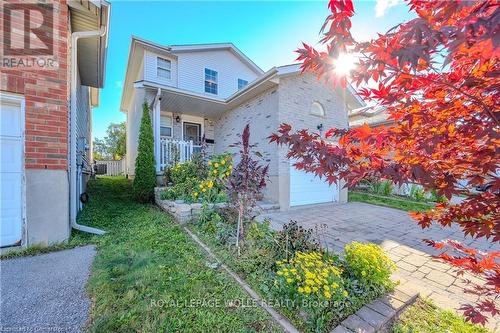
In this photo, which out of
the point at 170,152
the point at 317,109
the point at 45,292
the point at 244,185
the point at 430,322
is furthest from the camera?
the point at 317,109

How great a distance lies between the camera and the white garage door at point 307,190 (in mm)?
7094

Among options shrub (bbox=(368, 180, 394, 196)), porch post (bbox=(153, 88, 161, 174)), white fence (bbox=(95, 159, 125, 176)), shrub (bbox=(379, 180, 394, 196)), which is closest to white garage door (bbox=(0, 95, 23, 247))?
porch post (bbox=(153, 88, 161, 174))

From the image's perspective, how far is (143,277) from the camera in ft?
8.20

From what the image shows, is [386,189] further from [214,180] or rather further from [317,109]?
[214,180]

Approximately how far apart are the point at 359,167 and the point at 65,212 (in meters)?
4.39

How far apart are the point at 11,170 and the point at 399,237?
7224 millimetres

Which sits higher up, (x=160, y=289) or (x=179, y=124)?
A: (x=179, y=124)

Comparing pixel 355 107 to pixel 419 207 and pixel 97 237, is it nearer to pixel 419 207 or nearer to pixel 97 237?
pixel 419 207

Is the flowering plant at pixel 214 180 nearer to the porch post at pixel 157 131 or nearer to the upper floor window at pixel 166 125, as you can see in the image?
the porch post at pixel 157 131

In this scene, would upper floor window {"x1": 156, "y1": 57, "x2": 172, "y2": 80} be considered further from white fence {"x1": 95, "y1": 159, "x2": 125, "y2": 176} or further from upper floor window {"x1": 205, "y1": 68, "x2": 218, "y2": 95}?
white fence {"x1": 95, "y1": 159, "x2": 125, "y2": 176}

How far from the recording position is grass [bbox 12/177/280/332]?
1851 millimetres

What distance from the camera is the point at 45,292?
2262mm

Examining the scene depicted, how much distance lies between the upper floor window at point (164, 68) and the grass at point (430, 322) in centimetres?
1084

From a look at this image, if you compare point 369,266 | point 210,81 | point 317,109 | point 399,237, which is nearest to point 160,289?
point 369,266
